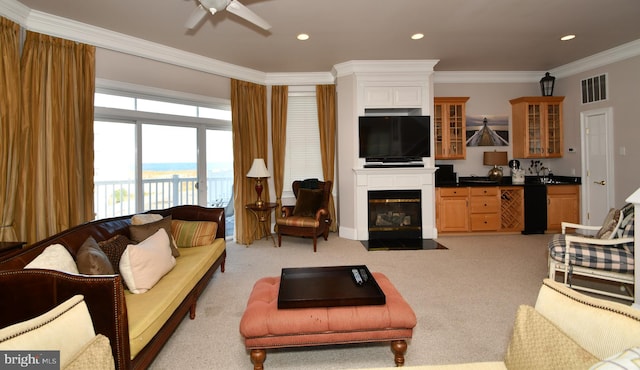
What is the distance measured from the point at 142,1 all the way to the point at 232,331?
3227mm

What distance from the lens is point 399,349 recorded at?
1.82 metres

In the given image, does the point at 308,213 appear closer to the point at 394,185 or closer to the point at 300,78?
the point at 394,185

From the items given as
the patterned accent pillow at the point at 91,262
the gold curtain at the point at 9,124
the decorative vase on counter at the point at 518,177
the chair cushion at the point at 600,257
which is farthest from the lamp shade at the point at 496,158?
the gold curtain at the point at 9,124

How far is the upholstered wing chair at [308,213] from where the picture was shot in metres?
4.55

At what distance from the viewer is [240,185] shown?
503cm

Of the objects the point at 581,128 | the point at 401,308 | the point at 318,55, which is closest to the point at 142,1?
the point at 318,55

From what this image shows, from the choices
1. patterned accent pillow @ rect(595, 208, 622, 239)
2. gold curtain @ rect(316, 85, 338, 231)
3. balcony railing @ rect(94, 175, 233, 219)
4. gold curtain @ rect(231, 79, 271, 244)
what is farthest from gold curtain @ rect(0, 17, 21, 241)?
patterned accent pillow @ rect(595, 208, 622, 239)

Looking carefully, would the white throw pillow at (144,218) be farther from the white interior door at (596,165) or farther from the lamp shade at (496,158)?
the white interior door at (596,165)

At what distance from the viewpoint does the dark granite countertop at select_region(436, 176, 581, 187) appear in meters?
5.35

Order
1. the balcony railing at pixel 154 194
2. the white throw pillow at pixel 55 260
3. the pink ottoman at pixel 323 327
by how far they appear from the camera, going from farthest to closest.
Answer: the balcony railing at pixel 154 194
the pink ottoman at pixel 323 327
the white throw pillow at pixel 55 260

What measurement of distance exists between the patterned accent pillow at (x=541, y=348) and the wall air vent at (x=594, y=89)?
5.68m

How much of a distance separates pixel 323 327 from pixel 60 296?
134cm

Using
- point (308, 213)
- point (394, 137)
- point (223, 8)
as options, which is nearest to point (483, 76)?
point (394, 137)

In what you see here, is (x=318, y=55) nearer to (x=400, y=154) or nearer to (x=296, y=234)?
(x=400, y=154)
